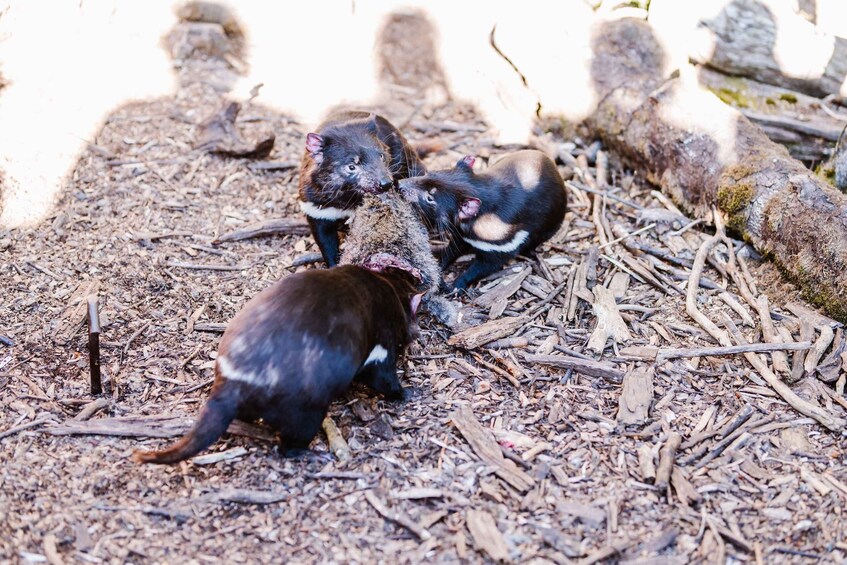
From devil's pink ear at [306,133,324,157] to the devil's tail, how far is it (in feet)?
6.05

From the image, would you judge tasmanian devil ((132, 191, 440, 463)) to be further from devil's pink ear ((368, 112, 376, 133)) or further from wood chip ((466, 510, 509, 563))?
devil's pink ear ((368, 112, 376, 133))

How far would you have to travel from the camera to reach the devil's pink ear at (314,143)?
4.34 m

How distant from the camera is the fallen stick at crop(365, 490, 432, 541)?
2.83m

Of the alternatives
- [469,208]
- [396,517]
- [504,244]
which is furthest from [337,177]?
[396,517]

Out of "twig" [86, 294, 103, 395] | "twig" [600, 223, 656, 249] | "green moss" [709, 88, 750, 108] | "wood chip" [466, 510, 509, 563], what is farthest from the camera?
"green moss" [709, 88, 750, 108]

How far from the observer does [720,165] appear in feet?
15.5

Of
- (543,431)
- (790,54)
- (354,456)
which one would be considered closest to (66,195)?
(354,456)

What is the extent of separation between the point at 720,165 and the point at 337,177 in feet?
7.64

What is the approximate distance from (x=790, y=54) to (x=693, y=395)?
3198 mm

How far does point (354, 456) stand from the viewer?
3.21 metres

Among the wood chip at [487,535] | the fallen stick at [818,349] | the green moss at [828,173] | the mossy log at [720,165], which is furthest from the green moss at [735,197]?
the wood chip at [487,535]

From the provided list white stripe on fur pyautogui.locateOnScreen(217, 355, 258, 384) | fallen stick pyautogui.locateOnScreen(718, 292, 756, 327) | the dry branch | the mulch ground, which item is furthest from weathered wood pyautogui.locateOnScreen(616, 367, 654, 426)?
white stripe on fur pyautogui.locateOnScreen(217, 355, 258, 384)

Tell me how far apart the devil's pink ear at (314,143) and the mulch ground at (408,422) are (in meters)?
0.62

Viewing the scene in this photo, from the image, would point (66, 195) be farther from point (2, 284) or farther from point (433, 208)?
point (433, 208)
